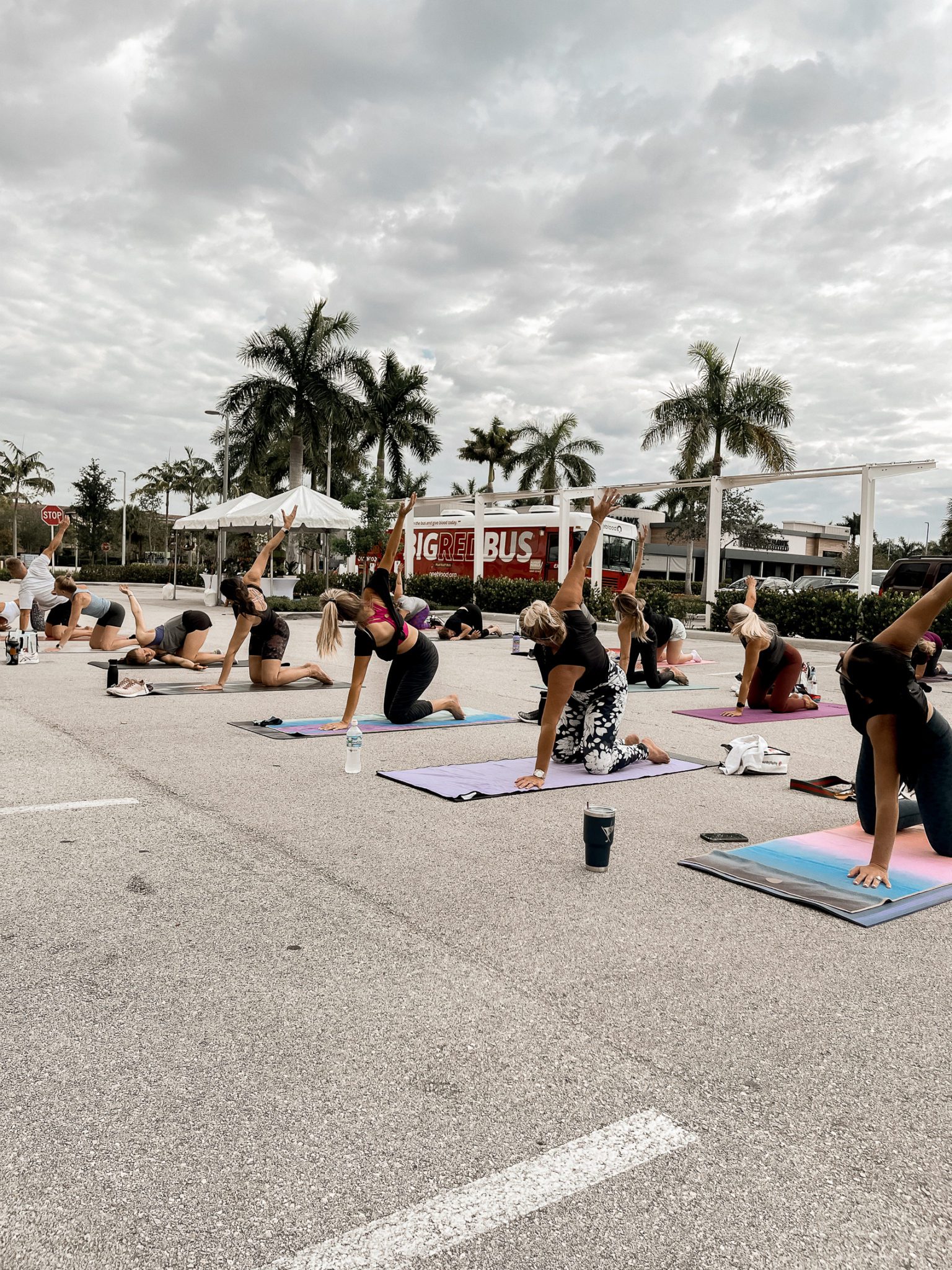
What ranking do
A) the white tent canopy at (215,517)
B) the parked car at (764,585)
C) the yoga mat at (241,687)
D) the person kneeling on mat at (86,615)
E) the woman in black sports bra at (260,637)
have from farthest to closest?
1. the white tent canopy at (215,517)
2. the parked car at (764,585)
3. the person kneeling on mat at (86,615)
4. the yoga mat at (241,687)
5. the woman in black sports bra at (260,637)

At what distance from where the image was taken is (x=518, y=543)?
97.5 ft

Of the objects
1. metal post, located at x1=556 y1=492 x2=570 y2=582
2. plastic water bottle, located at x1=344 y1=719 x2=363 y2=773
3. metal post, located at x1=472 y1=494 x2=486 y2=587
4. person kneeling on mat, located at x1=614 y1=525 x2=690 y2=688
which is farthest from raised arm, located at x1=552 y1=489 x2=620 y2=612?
metal post, located at x1=472 y1=494 x2=486 y2=587

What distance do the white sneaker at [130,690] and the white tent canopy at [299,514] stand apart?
12977 mm

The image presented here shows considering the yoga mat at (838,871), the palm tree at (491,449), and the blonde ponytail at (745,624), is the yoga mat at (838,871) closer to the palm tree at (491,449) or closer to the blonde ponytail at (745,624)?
the blonde ponytail at (745,624)

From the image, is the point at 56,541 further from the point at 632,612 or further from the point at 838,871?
the point at 838,871

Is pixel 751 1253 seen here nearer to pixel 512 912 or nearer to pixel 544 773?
pixel 512 912

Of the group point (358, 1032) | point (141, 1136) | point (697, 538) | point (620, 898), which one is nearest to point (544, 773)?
point (620, 898)

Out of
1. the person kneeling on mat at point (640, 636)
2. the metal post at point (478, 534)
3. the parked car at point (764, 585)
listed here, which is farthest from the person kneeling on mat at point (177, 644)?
the metal post at point (478, 534)

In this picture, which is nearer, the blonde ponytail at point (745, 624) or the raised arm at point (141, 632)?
the blonde ponytail at point (745, 624)

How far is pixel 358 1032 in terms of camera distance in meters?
2.89

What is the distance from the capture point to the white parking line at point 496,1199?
196cm

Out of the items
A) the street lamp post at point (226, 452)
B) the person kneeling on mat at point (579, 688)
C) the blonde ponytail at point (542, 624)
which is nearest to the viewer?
the blonde ponytail at point (542, 624)

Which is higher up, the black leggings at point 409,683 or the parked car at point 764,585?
the parked car at point 764,585

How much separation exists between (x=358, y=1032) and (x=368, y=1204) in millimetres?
796
